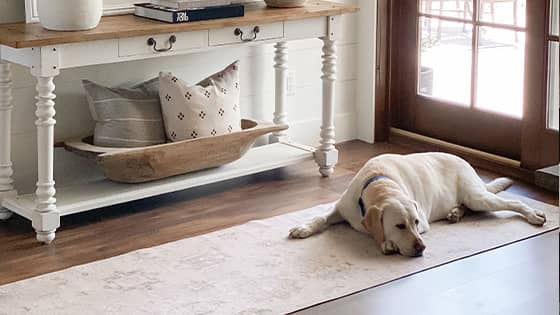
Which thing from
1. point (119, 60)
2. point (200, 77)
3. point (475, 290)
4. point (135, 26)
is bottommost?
point (475, 290)

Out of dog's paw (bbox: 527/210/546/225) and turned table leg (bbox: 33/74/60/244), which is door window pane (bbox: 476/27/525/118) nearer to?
dog's paw (bbox: 527/210/546/225)

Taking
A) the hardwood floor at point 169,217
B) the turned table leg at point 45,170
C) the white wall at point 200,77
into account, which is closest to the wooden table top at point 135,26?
the turned table leg at point 45,170

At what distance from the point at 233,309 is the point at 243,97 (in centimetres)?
182

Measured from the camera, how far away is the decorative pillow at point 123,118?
415 cm

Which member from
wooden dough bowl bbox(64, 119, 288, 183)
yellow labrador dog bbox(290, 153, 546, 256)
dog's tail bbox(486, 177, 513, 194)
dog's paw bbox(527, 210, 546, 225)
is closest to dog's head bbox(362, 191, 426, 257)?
yellow labrador dog bbox(290, 153, 546, 256)

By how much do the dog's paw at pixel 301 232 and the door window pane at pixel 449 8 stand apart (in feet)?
5.25

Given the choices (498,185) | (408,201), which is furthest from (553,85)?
(408,201)

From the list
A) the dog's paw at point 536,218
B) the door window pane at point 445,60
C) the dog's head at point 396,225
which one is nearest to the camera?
the dog's head at point 396,225

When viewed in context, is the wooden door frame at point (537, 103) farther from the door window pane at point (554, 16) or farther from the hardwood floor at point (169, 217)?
the hardwood floor at point (169, 217)

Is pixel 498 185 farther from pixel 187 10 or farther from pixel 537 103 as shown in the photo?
pixel 187 10

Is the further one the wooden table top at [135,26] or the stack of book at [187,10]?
the stack of book at [187,10]

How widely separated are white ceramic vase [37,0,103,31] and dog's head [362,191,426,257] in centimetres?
127

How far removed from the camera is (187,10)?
13.2ft

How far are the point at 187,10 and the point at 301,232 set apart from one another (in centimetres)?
99
